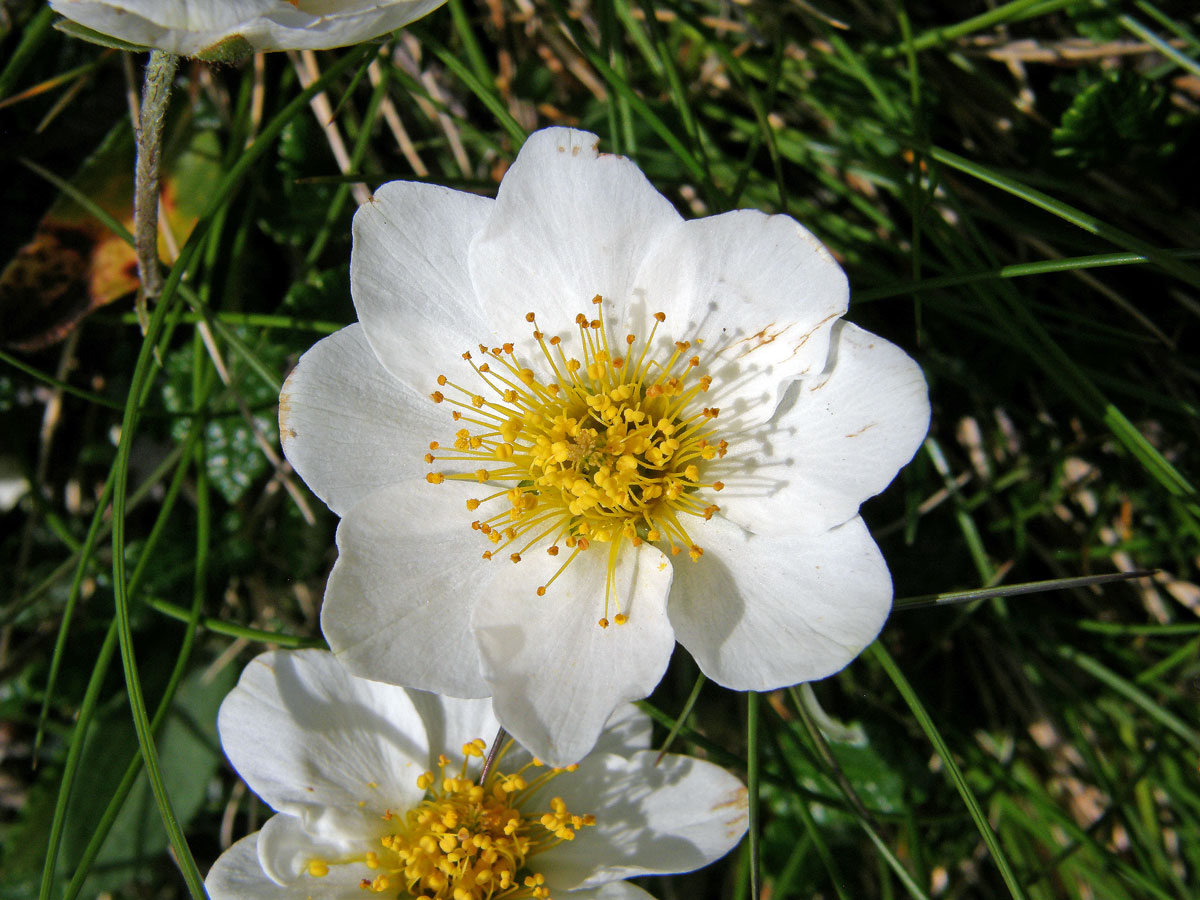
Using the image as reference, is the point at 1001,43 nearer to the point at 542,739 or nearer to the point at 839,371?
the point at 839,371

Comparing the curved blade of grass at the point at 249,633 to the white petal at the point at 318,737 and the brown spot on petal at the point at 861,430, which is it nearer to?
the white petal at the point at 318,737

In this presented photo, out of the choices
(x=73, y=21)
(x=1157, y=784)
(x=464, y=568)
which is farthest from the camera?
(x=1157, y=784)

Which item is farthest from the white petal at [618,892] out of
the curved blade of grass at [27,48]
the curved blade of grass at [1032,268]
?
the curved blade of grass at [27,48]

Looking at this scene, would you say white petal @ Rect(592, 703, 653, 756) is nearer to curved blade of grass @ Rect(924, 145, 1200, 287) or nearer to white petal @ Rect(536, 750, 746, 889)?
white petal @ Rect(536, 750, 746, 889)

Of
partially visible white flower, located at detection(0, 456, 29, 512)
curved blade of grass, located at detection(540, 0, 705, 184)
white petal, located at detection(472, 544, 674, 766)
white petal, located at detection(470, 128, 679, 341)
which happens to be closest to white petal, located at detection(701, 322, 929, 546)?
white petal, located at detection(472, 544, 674, 766)

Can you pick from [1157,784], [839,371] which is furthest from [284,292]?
[1157,784]

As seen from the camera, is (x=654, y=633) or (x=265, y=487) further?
(x=265, y=487)
